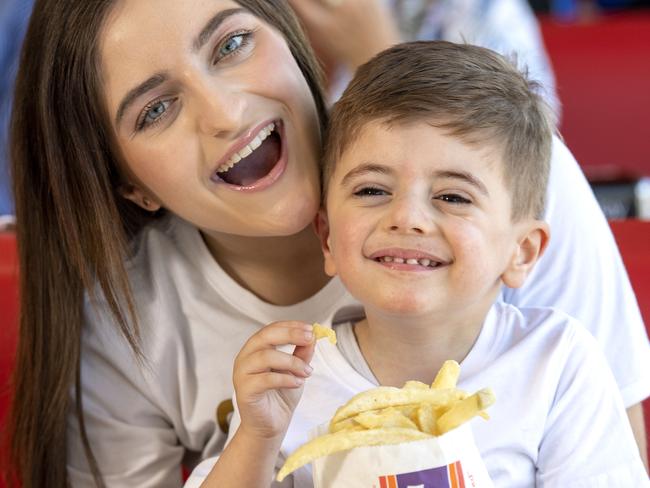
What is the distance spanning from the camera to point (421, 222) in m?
1.10

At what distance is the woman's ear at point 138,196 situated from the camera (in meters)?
1.44

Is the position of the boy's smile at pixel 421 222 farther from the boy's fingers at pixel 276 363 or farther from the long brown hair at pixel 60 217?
the long brown hair at pixel 60 217

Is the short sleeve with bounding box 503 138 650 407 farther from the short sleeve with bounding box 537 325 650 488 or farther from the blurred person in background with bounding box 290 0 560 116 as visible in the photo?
the blurred person in background with bounding box 290 0 560 116

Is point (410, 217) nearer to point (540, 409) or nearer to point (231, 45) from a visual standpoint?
point (540, 409)

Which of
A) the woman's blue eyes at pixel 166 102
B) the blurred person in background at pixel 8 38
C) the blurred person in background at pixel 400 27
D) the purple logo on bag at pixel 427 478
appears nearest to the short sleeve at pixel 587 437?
the purple logo on bag at pixel 427 478

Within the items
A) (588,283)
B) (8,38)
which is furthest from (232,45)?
(8,38)

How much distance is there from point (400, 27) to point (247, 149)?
1193 mm

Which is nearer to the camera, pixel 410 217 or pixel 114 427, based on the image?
pixel 410 217

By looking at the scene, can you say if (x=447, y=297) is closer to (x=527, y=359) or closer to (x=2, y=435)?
(x=527, y=359)

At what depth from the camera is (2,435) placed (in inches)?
61.8

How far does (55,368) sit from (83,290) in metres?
0.11

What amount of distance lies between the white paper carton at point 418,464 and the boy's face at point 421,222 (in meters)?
0.18

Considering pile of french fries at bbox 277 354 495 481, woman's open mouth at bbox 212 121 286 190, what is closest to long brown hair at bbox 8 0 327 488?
woman's open mouth at bbox 212 121 286 190

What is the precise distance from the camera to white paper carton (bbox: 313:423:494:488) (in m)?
0.98
